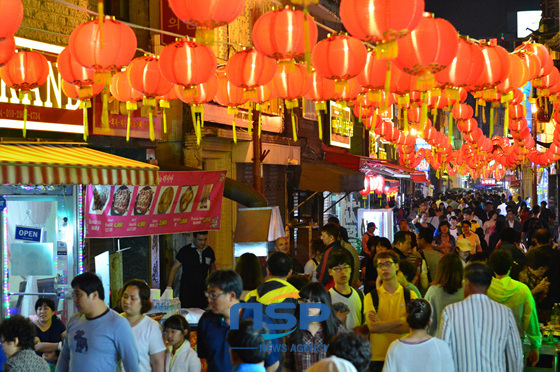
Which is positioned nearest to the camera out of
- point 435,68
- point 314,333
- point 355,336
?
point 355,336

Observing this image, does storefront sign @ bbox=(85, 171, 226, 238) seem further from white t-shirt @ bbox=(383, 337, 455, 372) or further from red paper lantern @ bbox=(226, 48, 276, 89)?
white t-shirt @ bbox=(383, 337, 455, 372)

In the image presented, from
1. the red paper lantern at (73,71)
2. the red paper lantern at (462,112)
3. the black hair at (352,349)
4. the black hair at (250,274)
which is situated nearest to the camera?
the black hair at (352,349)

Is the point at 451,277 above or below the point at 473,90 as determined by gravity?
below

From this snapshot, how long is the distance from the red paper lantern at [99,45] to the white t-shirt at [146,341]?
318 cm

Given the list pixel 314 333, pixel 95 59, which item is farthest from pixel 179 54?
pixel 314 333

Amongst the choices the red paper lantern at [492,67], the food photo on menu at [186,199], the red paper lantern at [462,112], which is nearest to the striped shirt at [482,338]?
the red paper lantern at [492,67]

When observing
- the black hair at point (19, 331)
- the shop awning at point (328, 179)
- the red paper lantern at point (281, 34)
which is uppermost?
the red paper lantern at point (281, 34)

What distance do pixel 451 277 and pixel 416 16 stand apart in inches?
110

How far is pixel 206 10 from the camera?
720cm

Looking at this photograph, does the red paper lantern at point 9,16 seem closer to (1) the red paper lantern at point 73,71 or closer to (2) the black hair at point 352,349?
(1) the red paper lantern at point 73,71

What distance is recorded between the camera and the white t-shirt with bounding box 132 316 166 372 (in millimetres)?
6480

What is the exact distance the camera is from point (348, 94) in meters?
11.2

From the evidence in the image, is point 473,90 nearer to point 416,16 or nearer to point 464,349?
point 416,16

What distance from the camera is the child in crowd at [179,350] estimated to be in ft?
22.7
